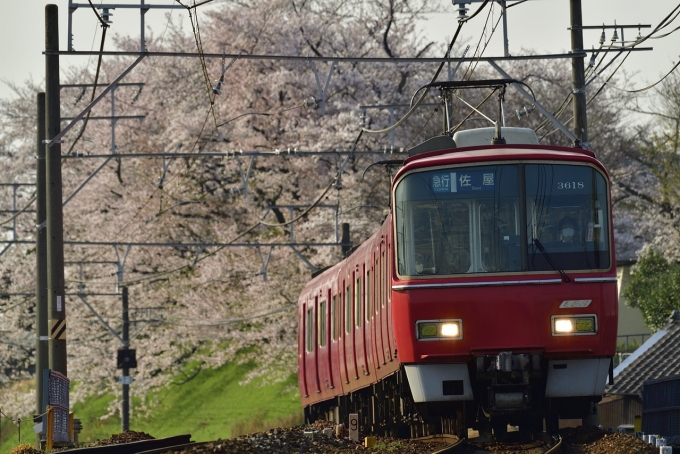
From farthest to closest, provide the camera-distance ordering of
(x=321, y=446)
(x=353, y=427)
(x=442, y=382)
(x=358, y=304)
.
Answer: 1. (x=358, y=304)
2. (x=353, y=427)
3. (x=321, y=446)
4. (x=442, y=382)

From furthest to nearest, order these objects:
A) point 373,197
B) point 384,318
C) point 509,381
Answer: point 373,197 → point 384,318 → point 509,381

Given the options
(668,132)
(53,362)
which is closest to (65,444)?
(53,362)

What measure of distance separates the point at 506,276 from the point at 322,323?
27.1ft

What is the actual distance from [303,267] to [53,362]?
Result: 11.4 metres

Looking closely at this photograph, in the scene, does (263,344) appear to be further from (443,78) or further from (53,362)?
(53,362)

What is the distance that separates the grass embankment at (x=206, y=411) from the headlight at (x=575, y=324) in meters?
23.0

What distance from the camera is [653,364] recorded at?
19.8 meters

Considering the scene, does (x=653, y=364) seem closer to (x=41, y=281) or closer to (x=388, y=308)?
(x=388, y=308)

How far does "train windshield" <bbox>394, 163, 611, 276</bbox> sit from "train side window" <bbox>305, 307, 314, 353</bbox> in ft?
30.1

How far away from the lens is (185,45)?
111ft

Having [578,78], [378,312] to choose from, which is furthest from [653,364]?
[378,312]

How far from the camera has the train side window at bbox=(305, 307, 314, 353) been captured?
795 inches

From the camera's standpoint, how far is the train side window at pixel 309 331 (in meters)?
20.2

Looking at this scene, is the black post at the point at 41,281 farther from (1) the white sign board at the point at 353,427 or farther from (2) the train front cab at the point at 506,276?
(2) the train front cab at the point at 506,276
